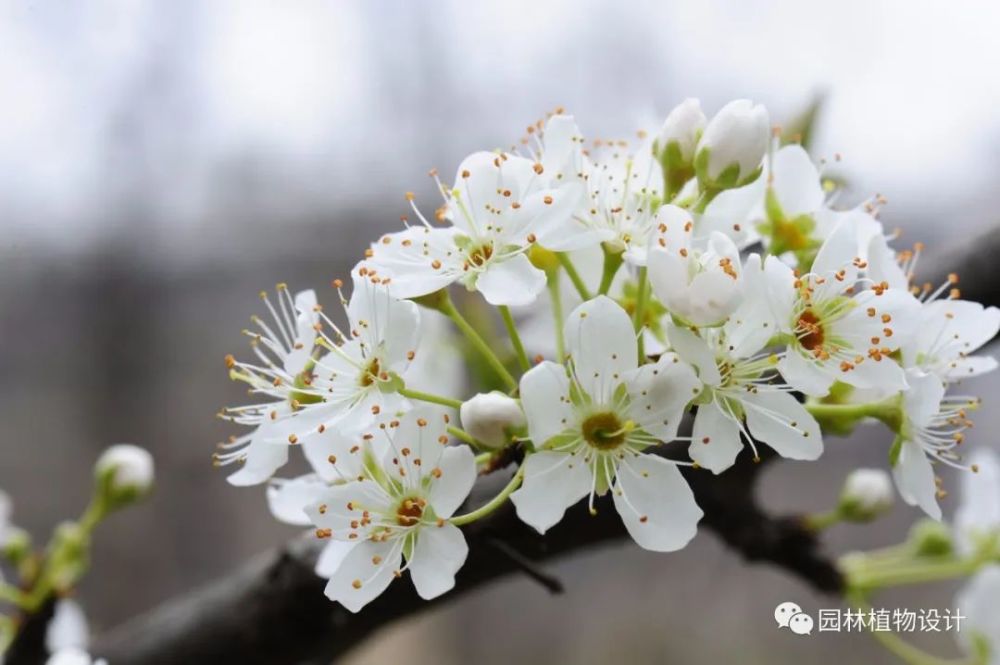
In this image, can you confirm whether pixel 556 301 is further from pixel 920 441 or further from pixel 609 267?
pixel 920 441

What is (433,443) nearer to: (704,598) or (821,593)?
(821,593)

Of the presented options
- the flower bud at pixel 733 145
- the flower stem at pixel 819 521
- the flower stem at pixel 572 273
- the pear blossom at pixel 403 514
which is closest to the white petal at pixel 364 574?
the pear blossom at pixel 403 514

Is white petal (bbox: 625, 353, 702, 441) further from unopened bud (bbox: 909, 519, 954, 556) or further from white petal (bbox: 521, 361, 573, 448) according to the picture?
unopened bud (bbox: 909, 519, 954, 556)

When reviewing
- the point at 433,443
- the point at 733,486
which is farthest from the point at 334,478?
the point at 733,486

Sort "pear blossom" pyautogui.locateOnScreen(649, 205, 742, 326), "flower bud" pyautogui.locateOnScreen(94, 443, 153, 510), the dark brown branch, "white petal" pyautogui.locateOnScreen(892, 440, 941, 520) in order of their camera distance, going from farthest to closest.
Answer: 1. "flower bud" pyautogui.locateOnScreen(94, 443, 153, 510)
2. the dark brown branch
3. "white petal" pyautogui.locateOnScreen(892, 440, 941, 520)
4. "pear blossom" pyautogui.locateOnScreen(649, 205, 742, 326)

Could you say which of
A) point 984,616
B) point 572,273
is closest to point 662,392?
point 572,273

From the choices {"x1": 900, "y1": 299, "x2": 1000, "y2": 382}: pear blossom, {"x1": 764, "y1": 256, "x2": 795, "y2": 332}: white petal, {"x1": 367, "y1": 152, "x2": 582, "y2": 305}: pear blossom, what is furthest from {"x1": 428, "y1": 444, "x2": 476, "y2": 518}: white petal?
{"x1": 900, "y1": 299, "x2": 1000, "y2": 382}: pear blossom
